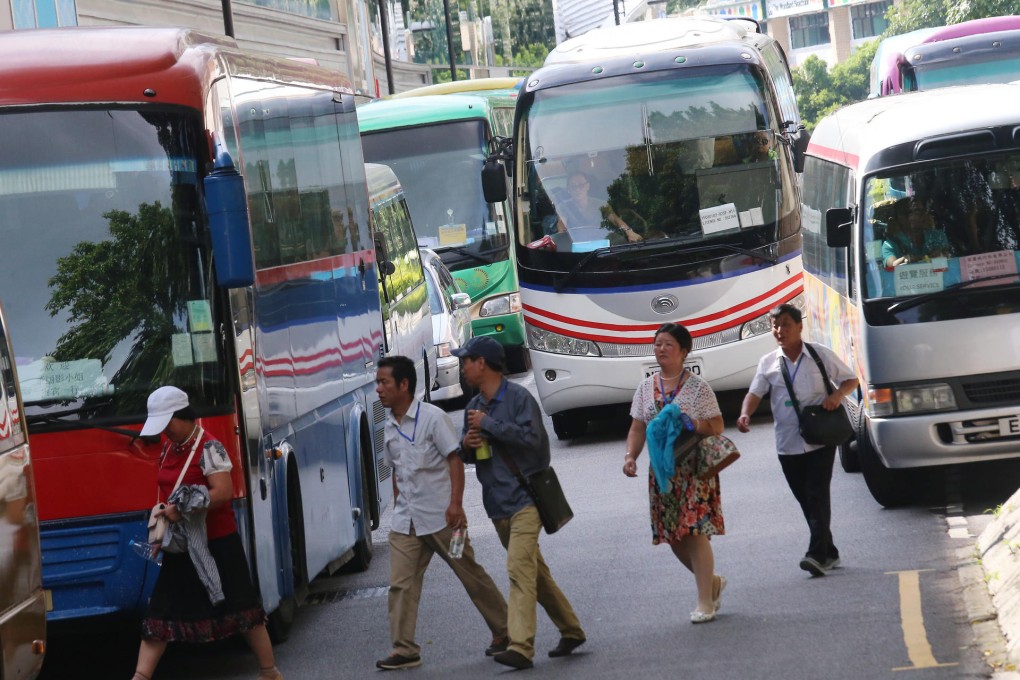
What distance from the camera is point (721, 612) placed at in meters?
9.27

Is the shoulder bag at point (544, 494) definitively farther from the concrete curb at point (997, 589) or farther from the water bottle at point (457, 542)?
the concrete curb at point (997, 589)

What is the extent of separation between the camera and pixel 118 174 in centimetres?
836

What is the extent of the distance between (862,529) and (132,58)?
5.69 meters

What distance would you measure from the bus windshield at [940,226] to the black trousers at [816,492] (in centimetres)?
209

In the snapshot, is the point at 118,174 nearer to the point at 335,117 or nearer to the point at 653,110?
the point at 335,117

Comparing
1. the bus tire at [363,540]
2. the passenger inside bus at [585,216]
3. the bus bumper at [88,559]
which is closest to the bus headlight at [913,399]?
the bus tire at [363,540]

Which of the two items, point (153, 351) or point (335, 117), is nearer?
point (153, 351)

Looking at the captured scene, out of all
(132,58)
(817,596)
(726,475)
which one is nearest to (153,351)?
(132,58)

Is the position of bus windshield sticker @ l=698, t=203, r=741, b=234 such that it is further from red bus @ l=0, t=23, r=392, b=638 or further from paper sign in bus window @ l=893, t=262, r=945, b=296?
red bus @ l=0, t=23, r=392, b=638

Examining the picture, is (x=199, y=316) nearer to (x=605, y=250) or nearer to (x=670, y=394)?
(x=670, y=394)

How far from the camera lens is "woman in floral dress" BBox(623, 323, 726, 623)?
883 cm

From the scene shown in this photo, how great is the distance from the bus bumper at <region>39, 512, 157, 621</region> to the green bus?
1499 centimetres

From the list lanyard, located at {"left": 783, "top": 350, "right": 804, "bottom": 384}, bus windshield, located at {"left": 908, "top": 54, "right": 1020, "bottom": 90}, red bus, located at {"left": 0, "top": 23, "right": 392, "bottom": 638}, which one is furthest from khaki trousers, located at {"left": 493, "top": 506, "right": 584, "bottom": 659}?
bus windshield, located at {"left": 908, "top": 54, "right": 1020, "bottom": 90}

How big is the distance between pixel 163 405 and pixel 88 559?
3.81ft
